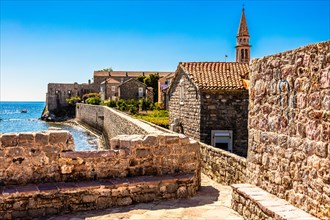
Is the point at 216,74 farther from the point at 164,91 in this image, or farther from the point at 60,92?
the point at 60,92

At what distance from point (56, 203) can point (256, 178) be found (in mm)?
3535

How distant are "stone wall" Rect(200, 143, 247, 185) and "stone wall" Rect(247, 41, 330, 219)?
77.6 inches

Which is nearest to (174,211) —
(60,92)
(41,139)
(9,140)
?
(41,139)

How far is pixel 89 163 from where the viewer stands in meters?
7.57

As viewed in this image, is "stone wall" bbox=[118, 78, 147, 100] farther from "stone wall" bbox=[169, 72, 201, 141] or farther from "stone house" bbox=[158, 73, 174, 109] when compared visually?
"stone wall" bbox=[169, 72, 201, 141]

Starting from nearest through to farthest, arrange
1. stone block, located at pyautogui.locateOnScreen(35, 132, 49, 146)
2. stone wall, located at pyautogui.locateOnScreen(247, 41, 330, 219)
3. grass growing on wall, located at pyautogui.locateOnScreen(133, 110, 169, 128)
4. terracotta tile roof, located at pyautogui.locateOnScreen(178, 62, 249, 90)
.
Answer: stone wall, located at pyautogui.locateOnScreen(247, 41, 330, 219) < stone block, located at pyautogui.locateOnScreen(35, 132, 49, 146) < terracotta tile roof, located at pyautogui.locateOnScreen(178, 62, 249, 90) < grass growing on wall, located at pyautogui.locateOnScreen(133, 110, 169, 128)

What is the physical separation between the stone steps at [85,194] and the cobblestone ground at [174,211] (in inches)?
6.7

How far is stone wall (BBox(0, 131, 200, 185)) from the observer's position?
7.17m

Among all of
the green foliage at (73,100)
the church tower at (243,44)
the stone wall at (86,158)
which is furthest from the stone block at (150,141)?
the green foliage at (73,100)

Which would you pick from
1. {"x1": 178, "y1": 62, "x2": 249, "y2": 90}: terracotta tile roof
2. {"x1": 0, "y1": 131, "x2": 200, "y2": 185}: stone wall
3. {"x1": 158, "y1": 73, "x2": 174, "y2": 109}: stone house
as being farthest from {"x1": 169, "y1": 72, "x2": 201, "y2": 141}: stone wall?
{"x1": 158, "y1": 73, "x2": 174, "y2": 109}: stone house

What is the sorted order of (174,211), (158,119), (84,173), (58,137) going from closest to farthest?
(174,211)
(58,137)
(84,173)
(158,119)

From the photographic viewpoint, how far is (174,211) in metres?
6.89

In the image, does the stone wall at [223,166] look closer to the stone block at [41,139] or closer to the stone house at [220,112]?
the stone block at [41,139]

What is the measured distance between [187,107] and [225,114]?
8.23ft
